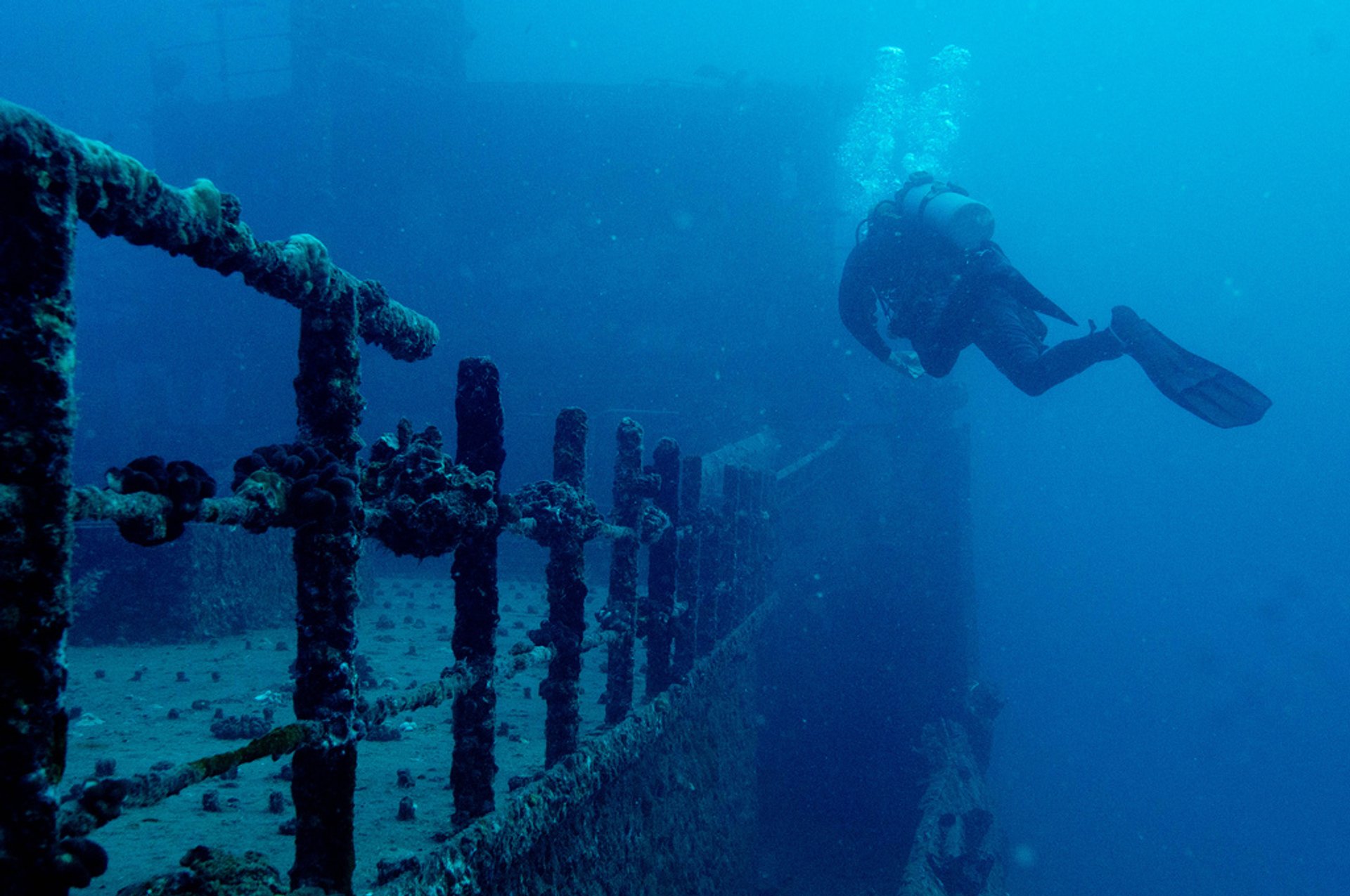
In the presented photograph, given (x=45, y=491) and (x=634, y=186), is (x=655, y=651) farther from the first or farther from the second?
(x=634, y=186)

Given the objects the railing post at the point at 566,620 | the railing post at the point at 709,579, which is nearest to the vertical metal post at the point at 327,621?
the railing post at the point at 566,620

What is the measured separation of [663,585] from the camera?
4578 millimetres

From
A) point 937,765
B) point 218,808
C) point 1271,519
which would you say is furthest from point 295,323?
point 1271,519

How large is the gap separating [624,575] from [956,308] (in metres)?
4.76

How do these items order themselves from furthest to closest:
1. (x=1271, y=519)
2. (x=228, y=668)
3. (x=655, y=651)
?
(x=1271, y=519), (x=228, y=668), (x=655, y=651)

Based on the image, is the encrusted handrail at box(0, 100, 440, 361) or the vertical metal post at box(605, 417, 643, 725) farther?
the vertical metal post at box(605, 417, 643, 725)

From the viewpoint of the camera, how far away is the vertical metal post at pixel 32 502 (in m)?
0.92

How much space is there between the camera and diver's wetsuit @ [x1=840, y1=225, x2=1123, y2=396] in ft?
22.6

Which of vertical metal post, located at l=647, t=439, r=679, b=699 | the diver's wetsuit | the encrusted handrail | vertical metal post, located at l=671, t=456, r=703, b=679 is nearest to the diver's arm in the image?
the diver's wetsuit

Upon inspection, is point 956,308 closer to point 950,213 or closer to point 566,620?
point 950,213

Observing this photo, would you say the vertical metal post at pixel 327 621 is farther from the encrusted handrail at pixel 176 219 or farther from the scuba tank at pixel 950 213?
the scuba tank at pixel 950 213

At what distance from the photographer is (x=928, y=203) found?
798 centimetres

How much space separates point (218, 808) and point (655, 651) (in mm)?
2251

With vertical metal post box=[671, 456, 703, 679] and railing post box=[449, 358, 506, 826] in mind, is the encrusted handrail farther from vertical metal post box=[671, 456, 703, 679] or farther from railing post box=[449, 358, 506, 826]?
vertical metal post box=[671, 456, 703, 679]
